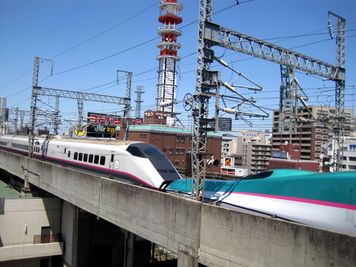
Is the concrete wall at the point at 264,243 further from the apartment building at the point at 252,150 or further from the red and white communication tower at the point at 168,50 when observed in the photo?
the apartment building at the point at 252,150

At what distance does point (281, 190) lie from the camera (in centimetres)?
1165

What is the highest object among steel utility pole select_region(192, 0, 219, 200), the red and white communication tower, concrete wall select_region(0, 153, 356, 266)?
the red and white communication tower

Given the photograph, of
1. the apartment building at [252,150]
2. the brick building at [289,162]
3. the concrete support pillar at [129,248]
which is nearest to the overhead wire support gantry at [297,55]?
the concrete support pillar at [129,248]

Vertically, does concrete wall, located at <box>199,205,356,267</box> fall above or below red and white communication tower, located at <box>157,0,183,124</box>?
below

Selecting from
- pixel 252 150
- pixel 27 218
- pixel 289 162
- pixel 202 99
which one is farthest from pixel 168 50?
pixel 202 99

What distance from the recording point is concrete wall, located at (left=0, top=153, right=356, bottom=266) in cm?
809

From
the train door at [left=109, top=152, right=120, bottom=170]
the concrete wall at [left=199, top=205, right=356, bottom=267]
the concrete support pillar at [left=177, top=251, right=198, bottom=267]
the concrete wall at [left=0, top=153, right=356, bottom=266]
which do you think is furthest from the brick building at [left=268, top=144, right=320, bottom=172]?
the concrete wall at [left=199, top=205, right=356, bottom=267]

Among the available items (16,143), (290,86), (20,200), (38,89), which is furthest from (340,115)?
(16,143)

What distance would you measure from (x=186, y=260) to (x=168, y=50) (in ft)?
385

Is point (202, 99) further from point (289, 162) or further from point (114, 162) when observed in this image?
point (289, 162)

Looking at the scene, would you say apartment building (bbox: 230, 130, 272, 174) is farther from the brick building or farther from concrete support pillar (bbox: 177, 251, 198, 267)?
concrete support pillar (bbox: 177, 251, 198, 267)

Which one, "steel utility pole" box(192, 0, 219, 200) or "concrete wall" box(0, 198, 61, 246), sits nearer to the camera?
"steel utility pole" box(192, 0, 219, 200)

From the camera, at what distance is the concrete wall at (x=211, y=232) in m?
8.09

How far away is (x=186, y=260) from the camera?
456 inches
